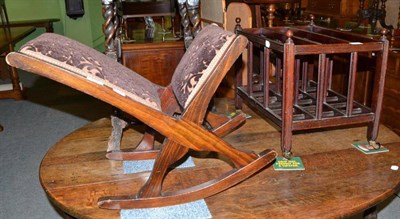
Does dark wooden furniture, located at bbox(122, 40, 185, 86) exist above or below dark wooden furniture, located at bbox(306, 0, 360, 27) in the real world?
below

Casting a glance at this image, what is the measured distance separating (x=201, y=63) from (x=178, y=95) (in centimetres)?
14

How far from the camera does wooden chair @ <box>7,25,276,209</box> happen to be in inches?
40.4

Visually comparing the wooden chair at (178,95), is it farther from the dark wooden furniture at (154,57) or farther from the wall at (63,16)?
the wall at (63,16)

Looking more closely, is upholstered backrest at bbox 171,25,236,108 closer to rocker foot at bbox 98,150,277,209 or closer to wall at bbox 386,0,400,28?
rocker foot at bbox 98,150,277,209

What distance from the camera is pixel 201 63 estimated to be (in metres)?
1.14

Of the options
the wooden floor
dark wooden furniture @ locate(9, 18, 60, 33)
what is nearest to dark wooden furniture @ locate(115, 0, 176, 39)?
the wooden floor

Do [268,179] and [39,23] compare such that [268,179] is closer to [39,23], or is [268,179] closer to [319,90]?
[319,90]

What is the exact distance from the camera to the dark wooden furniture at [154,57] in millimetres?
2709

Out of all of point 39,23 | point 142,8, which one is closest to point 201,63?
point 142,8

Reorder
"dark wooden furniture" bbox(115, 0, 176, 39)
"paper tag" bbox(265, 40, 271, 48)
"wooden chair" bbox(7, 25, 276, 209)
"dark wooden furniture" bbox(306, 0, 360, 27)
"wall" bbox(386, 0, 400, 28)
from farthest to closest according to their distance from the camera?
"dark wooden furniture" bbox(306, 0, 360, 27) → "wall" bbox(386, 0, 400, 28) → "dark wooden furniture" bbox(115, 0, 176, 39) → "paper tag" bbox(265, 40, 271, 48) → "wooden chair" bbox(7, 25, 276, 209)

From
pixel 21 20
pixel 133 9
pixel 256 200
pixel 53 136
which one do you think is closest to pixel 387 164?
pixel 256 200

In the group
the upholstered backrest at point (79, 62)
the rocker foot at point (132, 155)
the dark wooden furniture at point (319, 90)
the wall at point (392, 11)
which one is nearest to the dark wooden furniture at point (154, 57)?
the dark wooden furniture at point (319, 90)

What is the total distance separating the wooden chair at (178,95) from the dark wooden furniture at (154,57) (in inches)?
59.1

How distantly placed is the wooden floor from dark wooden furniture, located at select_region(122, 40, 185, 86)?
1.19 m
